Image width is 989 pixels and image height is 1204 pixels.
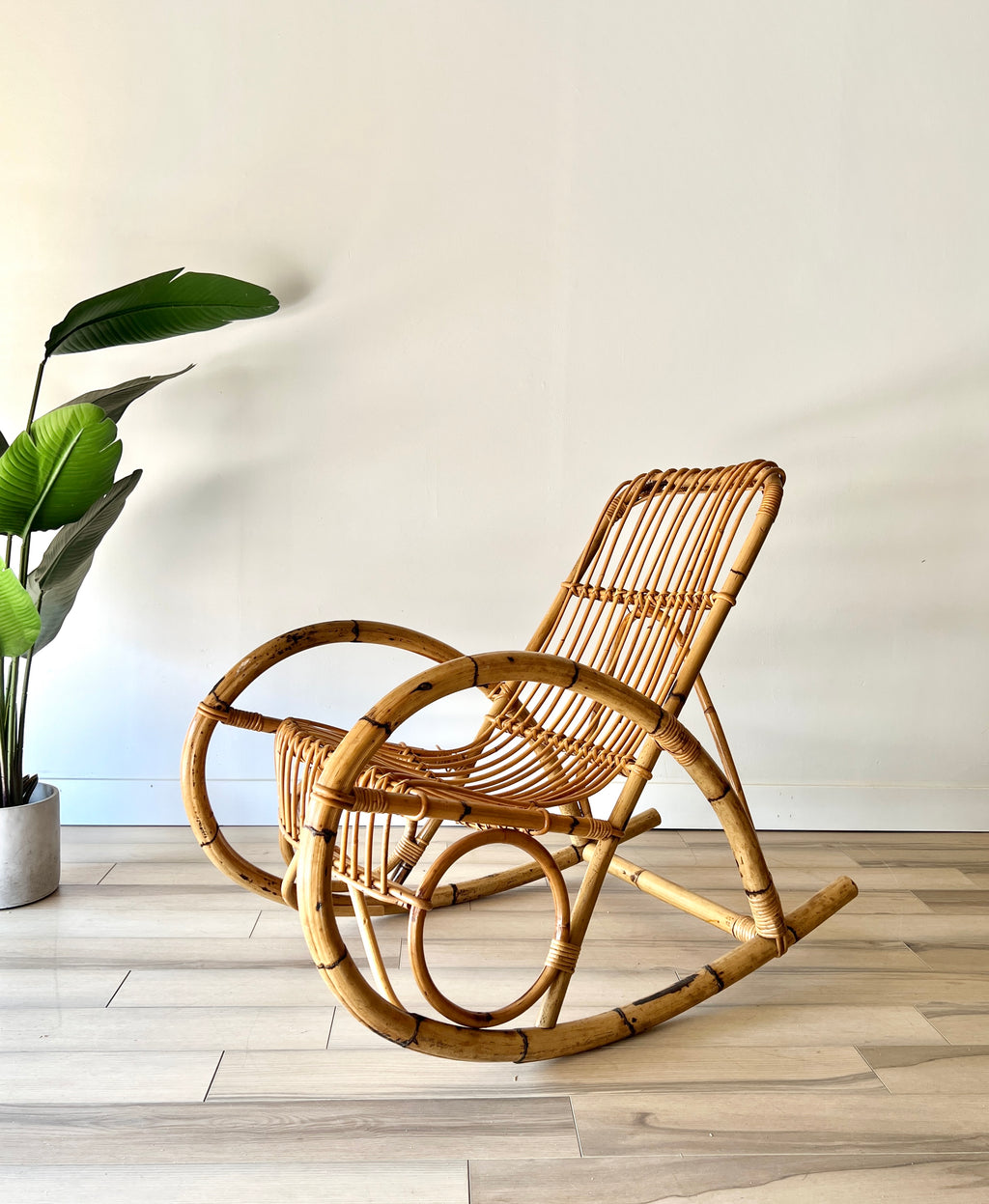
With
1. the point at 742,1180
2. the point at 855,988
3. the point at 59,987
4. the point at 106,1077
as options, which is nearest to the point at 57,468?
the point at 59,987

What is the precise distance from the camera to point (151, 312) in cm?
192

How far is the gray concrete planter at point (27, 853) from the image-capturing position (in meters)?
1.86

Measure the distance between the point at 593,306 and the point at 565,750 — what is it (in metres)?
1.19

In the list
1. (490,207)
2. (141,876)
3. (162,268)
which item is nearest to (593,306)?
(490,207)

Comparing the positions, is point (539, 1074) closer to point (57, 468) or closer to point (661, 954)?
point (661, 954)

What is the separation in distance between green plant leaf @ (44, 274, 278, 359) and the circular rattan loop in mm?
1279

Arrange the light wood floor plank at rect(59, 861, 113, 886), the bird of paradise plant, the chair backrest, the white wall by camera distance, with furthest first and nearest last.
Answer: the white wall < the light wood floor plank at rect(59, 861, 113, 886) < the bird of paradise plant < the chair backrest

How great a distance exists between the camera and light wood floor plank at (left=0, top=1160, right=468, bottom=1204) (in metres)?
1.09

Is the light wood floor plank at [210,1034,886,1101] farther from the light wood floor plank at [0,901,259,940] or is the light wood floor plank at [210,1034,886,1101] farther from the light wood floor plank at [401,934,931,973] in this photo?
the light wood floor plank at [0,901,259,940]

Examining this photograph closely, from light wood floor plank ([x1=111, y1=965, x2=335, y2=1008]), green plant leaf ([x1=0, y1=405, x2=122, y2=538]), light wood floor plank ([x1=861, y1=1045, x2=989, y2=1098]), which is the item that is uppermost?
green plant leaf ([x1=0, y1=405, x2=122, y2=538])

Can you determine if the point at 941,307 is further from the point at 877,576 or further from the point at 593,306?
the point at 593,306

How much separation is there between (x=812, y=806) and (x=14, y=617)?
1.93m

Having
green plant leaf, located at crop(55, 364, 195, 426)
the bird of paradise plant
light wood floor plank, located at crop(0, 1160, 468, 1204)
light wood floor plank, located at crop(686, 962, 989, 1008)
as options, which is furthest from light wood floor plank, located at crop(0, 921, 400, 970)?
green plant leaf, located at crop(55, 364, 195, 426)

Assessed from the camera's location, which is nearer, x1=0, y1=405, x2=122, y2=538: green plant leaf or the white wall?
x1=0, y1=405, x2=122, y2=538: green plant leaf
